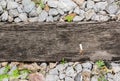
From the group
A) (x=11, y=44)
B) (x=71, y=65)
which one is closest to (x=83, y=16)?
(x=71, y=65)

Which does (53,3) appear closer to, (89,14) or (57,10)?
(57,10)

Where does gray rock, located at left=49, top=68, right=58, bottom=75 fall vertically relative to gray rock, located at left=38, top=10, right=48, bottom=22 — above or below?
below

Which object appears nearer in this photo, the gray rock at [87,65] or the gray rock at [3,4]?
the gray rock at [87,65]

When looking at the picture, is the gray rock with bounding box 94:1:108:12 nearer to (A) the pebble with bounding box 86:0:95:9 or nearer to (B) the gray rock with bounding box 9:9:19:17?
(A) the pebble with bounding box 86:0:95:9

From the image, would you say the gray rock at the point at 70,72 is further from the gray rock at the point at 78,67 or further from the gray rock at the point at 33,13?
the gray rock at the point at 33,13

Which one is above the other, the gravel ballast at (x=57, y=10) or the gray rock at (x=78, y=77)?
the gravel ballast at (x=57, y=10)

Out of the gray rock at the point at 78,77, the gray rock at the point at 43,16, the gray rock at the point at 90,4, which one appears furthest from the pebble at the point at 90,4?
the gray rock at the point at 78,77

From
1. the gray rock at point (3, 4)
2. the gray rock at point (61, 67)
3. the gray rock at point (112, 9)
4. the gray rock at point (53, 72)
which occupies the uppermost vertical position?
the gray rock at point (3, 4)

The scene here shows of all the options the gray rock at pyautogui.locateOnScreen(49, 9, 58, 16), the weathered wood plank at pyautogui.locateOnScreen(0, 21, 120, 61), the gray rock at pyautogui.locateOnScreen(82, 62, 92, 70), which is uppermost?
the gray rock at pyautogui.locateOnScreen(49, 9, 58, 16)

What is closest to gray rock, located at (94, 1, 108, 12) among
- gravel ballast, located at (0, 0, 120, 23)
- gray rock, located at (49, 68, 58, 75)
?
gravel ballast, located at (0, 0, 120, 23)
